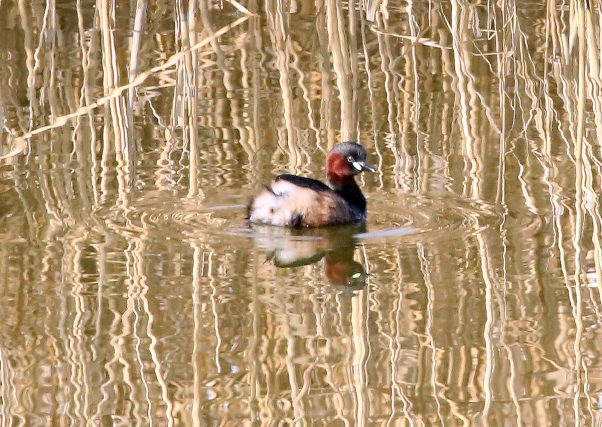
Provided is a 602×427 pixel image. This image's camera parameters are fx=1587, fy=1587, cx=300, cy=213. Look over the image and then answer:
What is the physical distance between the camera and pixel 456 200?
700cm

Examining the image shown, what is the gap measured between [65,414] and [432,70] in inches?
212

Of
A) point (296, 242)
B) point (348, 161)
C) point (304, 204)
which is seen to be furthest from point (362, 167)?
point (296, 242)

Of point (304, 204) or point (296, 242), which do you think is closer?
point (296, 242)

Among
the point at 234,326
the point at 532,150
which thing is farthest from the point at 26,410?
the point at 532,150

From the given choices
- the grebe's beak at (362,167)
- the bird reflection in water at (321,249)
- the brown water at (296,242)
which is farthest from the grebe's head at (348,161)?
the bird reflection in water at (321,249)

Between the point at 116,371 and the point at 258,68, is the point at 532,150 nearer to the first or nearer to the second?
the point at 258,68

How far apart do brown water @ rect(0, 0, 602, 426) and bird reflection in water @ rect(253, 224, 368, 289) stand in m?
0.01

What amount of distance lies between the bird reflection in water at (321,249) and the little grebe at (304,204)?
0.13ft

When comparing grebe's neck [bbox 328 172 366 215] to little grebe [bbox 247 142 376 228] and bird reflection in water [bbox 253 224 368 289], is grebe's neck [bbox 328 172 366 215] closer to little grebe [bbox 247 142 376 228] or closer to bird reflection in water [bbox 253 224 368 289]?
little grebe [bbox 247 142 376 228]

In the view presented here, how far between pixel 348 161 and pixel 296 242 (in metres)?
0.63

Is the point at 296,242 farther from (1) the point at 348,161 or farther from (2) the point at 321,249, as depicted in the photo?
(1) the point at 348,161

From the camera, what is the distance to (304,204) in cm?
682

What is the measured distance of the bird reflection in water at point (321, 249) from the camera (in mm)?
6066

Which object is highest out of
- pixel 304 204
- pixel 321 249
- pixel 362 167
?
pixel 362 167
